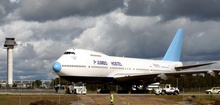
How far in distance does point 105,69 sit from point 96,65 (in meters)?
2.62

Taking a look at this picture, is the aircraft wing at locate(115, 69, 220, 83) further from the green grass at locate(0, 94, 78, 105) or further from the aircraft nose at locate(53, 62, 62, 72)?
the green grass at locate(0, 94, 78, 105)

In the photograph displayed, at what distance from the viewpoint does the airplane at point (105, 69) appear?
66938mm

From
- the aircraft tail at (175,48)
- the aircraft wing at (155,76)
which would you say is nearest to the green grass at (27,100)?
the aircraft wing at (155,76)

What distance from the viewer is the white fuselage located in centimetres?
6681

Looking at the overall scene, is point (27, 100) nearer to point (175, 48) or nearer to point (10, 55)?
point (175, 48)

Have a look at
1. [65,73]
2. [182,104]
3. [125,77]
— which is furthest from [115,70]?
[182,104]

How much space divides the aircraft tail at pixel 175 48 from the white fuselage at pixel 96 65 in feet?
59.3

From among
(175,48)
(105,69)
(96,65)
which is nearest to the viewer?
(96,65)

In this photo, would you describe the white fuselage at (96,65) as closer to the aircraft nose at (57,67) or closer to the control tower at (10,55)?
the aircraft nose at (57,67)

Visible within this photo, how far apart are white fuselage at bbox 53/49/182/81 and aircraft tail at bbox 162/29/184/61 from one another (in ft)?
59.3

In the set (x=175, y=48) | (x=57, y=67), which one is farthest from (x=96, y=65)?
(x=175, y=48)

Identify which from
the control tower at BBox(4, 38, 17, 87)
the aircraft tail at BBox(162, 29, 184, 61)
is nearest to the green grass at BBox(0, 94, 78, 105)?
the aircraft tail at BBox(162, 29, 184, 61)

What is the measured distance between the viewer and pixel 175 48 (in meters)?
104

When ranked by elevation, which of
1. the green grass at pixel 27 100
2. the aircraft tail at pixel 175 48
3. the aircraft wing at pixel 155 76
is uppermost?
the aircraft tail at pixel 175 48
